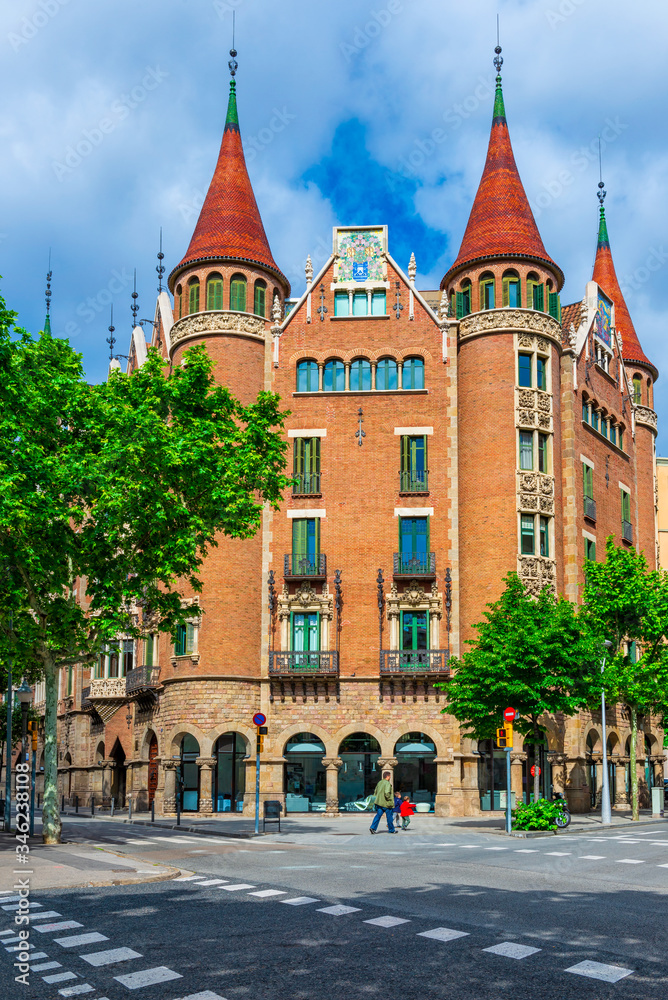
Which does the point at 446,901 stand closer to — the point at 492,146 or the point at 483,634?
the point at 483,634

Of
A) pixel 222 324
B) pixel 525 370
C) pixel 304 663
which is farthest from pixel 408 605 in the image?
pixel 222 324

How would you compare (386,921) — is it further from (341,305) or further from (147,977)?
(341,305)

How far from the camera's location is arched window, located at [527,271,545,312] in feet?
142

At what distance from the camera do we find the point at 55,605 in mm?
25062

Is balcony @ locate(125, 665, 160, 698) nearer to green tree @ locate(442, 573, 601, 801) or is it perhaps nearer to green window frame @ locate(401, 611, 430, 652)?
green window frame @ locate(401, 611, 430, 652)

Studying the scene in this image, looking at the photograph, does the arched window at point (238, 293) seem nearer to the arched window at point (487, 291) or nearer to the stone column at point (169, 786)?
the arched window at point (487, 291)

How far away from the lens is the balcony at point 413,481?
4203cm

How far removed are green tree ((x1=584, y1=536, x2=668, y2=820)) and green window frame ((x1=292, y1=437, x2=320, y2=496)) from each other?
1161cm

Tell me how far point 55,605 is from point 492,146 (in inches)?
1248

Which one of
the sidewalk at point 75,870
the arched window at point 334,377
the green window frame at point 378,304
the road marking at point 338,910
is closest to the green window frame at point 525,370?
the green window frame at point 378,304

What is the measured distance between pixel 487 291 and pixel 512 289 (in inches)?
41.1

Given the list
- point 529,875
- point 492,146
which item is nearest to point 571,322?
point 492,146

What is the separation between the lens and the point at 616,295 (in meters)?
57.8

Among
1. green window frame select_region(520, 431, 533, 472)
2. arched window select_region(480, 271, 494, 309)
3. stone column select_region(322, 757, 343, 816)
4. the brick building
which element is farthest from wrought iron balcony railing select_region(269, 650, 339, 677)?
arched window select_region(480, 271, 494, 309)
